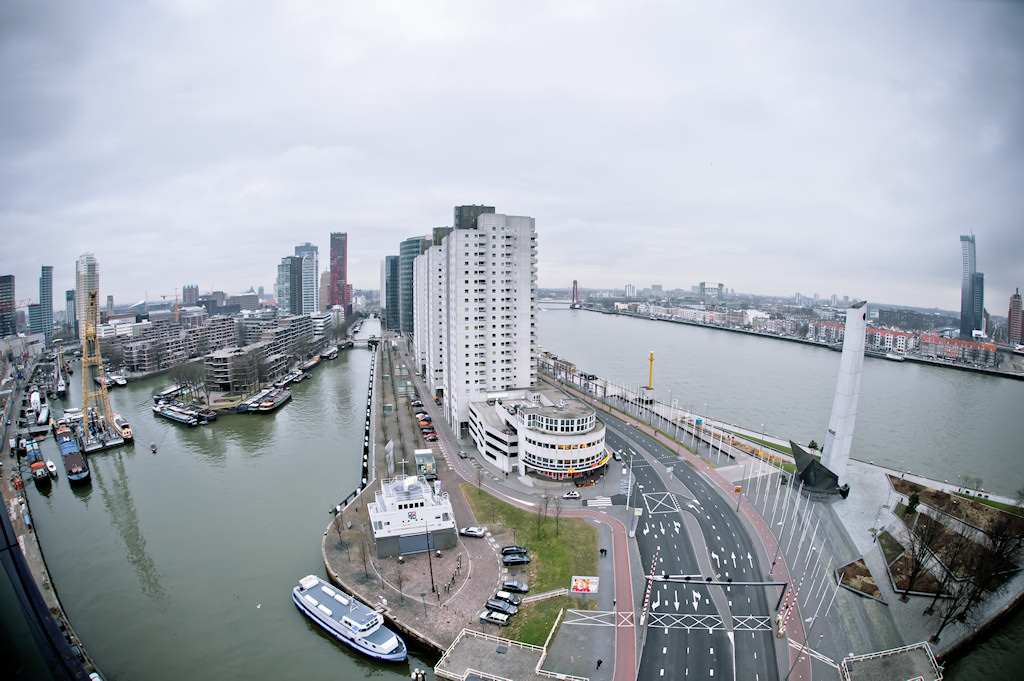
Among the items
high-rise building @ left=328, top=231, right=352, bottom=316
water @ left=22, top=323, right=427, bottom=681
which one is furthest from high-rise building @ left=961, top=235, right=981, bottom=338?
high-rise building @ left=328, top=231, right=352, bottom=316

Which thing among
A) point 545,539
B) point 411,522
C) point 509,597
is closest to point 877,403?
point 545,539

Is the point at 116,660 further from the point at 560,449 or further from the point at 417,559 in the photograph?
the point at 560,449

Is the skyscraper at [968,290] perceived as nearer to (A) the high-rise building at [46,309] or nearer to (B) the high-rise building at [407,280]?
(B) the high-rise building at [407,280]

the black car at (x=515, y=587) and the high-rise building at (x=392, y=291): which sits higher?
the high-rise building at (x=392, y=291)

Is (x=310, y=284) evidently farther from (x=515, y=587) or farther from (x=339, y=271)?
(x=515, y=587)

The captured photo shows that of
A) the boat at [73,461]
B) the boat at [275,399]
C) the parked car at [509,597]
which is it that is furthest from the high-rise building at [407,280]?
the parked car at [509,597]

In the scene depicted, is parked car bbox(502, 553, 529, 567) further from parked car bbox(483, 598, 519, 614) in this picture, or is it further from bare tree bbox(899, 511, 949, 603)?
bare tree bbox(899, 511, 949, 603)
